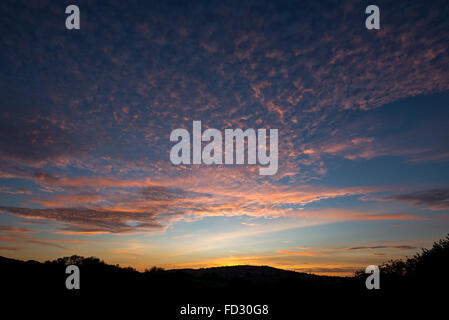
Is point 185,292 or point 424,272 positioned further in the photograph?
point 424,272

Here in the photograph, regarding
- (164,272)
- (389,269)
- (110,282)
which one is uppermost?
(110,282)

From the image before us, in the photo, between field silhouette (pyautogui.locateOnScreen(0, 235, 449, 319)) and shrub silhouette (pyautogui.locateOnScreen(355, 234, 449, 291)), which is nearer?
field silhouette (pyautogui.locateOnScreen(0, 235, 449, 319))

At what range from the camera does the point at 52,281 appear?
25.0 meters

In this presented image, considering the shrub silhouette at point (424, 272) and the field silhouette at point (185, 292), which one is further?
the shrub silhouette at point (424, 272)
